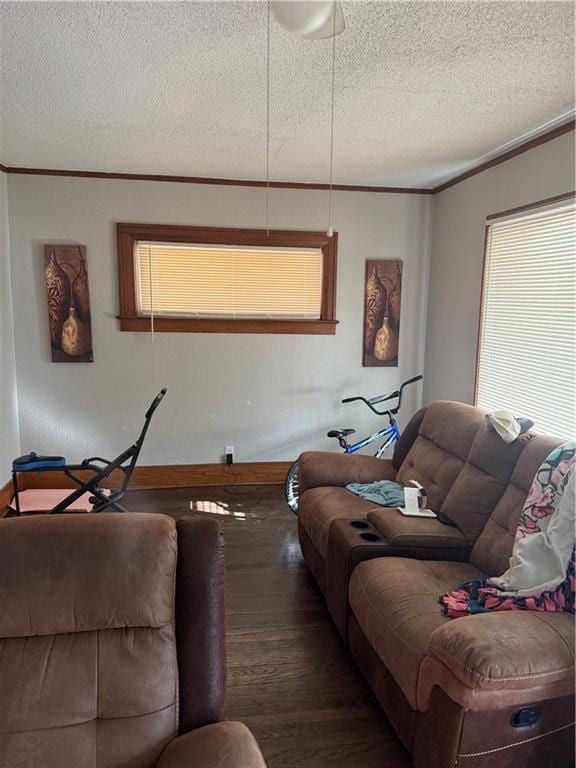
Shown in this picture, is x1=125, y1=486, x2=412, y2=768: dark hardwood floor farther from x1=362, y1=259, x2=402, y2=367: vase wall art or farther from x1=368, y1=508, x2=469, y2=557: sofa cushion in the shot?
x1=362, y1=259, x2=402, y2=367: vase wall art

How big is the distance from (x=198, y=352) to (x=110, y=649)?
3.29 meters

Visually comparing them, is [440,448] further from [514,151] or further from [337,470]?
[514,151]

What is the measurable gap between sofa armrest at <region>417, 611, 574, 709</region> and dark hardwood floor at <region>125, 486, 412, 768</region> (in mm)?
551

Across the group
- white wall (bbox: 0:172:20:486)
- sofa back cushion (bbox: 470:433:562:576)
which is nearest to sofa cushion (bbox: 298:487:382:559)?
sofa back cushion (bbox: 470:433:562:576)

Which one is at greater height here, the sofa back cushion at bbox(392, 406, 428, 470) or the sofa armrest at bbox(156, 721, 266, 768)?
the sofa back cushion at bbox(392, 406, 428, 470)

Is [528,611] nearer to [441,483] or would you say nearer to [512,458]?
[512,458]

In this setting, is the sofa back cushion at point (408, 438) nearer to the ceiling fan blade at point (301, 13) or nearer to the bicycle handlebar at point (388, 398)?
the bicycle handlebar at point (388, 398)

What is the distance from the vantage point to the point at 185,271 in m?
4.23

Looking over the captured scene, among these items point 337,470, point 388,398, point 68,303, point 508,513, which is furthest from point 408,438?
point 68,303

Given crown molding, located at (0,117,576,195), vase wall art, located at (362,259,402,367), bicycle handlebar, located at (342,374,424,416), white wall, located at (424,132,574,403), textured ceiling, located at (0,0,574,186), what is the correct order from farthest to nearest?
vase wall art, located at (362,259,402,367) < bicycle handlebar, located at (342,374,424,416) < crown molding, located at (0,117,576,195) < white wall, located at (424,132,574,403) < textured ceiling, located at (0,0,574,186)

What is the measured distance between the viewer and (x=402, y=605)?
188 cm

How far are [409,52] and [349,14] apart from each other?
389 millimetres

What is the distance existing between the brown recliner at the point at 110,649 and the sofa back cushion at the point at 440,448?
1.67 m

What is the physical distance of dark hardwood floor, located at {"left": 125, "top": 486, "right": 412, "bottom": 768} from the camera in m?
1.85
